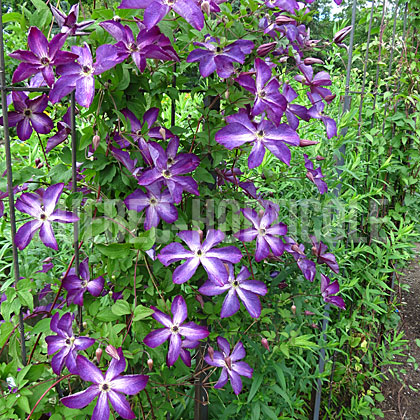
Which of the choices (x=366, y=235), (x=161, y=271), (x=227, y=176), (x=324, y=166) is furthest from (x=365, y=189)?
(x=161, y=271)

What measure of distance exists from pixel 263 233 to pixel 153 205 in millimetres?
297

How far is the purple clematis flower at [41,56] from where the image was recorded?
0.87 metres

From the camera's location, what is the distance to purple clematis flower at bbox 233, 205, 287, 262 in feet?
3.61

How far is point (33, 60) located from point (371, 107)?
5.36 ft

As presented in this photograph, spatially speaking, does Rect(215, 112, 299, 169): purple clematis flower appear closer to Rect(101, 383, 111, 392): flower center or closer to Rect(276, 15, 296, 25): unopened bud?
Rect(276, 15, 296, 25): unopened bud

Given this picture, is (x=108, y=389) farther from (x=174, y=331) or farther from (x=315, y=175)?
(x=315, y=175)

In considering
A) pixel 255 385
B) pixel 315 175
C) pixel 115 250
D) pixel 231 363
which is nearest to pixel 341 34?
pixel 315 175

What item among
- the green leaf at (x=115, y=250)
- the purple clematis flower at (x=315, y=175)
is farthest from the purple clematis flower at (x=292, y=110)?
the green leaf at (x=115, y=250)

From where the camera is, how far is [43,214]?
988mm

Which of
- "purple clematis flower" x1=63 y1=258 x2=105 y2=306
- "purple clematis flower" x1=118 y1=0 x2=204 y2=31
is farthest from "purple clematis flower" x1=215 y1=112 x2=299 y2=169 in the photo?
"purple clematis flower" x1=63 y1=258 x2=105 y2=306

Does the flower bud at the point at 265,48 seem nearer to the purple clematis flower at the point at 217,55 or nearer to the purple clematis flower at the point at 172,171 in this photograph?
the purple clematis flower at the point at 217,55

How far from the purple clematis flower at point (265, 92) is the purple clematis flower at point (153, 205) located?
0.96 feet

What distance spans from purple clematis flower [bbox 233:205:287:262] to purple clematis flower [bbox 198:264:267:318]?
69mm

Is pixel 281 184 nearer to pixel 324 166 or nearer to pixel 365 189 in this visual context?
pixel 324 166
